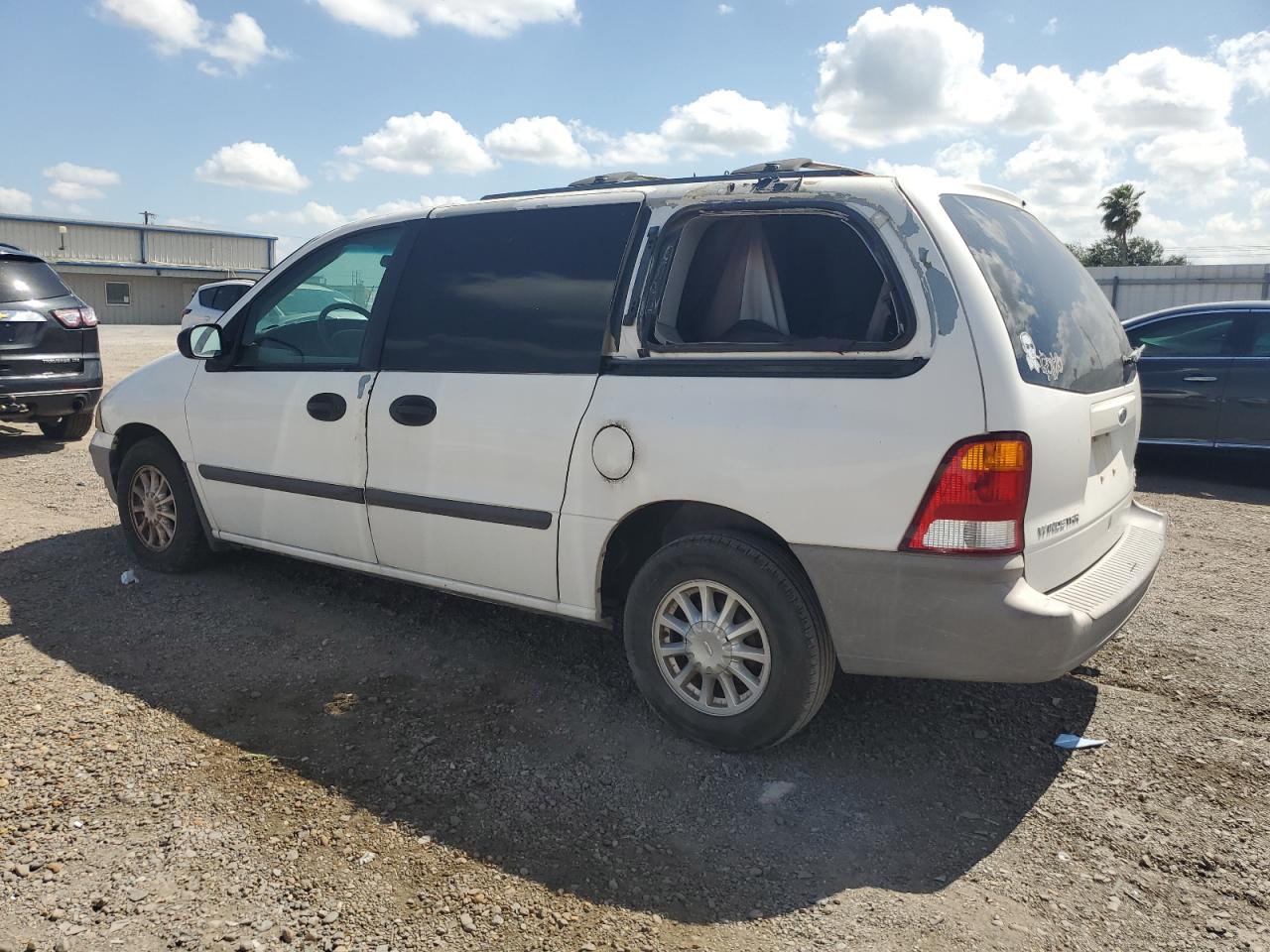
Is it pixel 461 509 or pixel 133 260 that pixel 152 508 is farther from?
pixel 133 260

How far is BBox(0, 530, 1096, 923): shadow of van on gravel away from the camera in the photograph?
292 centimetres

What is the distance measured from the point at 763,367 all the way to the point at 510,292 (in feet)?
3.98

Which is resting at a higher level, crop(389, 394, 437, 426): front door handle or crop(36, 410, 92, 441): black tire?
crop(389, 394, 437, 426): front door handle

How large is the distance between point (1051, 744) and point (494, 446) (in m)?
2.36

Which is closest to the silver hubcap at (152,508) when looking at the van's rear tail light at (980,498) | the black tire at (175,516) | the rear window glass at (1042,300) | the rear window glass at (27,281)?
the black tire at (175,516)

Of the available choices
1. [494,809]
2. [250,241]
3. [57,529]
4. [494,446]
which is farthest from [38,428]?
[250,241]

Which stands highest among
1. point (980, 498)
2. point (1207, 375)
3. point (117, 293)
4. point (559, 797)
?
point (117, 293)

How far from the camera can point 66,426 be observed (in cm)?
1009

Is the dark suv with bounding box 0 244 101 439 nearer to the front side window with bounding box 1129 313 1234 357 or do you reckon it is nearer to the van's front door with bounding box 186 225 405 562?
the van's front door with bounding box 186 225 405 562

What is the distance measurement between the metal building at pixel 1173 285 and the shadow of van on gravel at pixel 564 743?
23.0m

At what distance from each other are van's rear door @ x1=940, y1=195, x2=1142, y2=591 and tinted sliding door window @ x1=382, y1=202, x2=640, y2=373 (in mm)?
1286

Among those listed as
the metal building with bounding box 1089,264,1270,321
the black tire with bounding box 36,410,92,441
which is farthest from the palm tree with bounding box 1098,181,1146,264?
the black tire with bounding box 36,410,92,441

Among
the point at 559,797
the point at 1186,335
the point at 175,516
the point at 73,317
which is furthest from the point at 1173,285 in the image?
the point at 559,797

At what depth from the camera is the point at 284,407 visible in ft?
15.1
